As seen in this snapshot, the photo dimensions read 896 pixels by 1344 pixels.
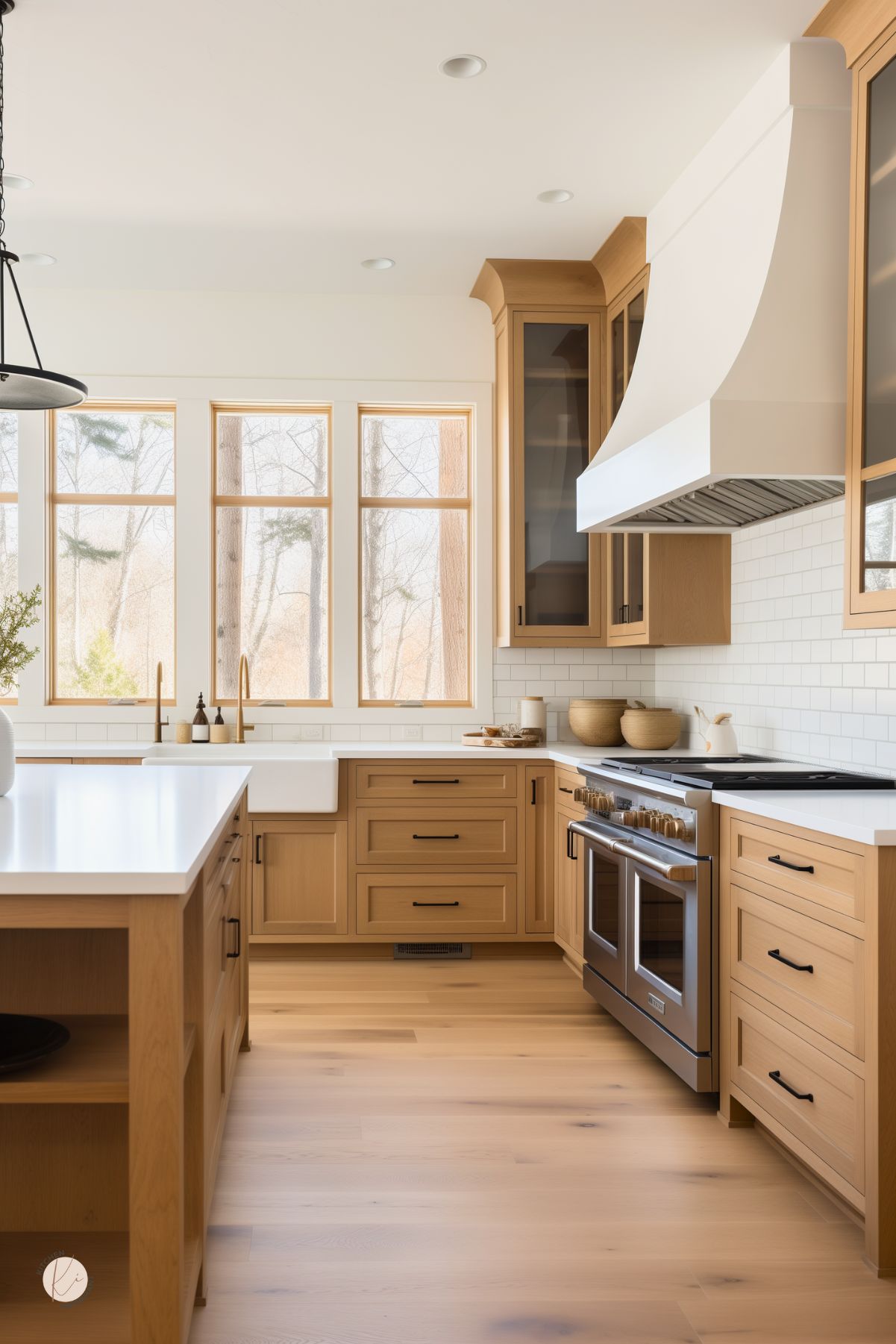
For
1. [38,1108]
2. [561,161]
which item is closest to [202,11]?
[561,161]

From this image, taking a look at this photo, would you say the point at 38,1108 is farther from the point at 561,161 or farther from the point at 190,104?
the point at 561,161

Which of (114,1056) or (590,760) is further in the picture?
(590,760)

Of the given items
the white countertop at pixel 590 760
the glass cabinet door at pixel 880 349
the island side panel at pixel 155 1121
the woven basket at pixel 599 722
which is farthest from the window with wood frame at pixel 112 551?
the island side panel at pixel 155 1121

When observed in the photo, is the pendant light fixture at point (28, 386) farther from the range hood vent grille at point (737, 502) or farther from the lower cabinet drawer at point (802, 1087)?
the lower cabinet drawer at point (802, 1087)

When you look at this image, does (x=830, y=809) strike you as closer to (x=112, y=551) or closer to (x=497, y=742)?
(x=497, y=742)

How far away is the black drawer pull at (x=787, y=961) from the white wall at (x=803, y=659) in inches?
30.3

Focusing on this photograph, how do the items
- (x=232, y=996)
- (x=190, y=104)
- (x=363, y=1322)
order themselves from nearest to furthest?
(x=363, y=1322)
(x=232, y=996)
(x=190, y=104)

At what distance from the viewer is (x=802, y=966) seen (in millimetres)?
2463

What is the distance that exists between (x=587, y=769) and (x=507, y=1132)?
4.72 ft

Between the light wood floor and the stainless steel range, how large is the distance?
0.19 m

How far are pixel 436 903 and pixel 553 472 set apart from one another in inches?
79.6

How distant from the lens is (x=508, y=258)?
472 centimetres

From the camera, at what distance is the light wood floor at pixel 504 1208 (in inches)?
79.9

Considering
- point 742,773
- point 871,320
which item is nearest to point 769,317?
point 871,320
